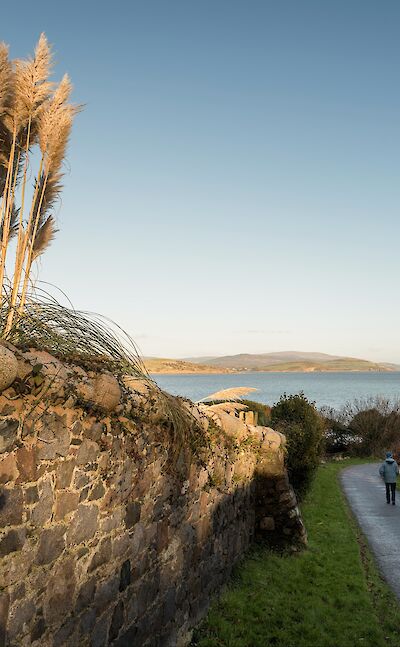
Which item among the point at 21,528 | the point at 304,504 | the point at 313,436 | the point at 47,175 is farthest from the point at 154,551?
the point at 313,436

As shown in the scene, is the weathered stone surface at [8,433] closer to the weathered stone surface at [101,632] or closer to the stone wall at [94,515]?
the stone wall at [94,515]

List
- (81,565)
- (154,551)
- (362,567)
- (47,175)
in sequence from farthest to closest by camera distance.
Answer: (362,567) < (154,551) < (47,175) < (81,565)

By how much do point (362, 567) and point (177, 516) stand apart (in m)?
5.73

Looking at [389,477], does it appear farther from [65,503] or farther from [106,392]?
[65,503]

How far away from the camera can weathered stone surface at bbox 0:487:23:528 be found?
12.2 ft

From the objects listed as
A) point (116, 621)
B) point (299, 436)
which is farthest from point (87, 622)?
point (299, 436)

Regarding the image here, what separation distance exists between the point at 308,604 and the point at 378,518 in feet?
24.4

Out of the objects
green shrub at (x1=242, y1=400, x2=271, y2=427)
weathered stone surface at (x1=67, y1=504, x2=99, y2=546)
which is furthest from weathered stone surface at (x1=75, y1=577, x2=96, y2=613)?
green shrub at (x1=242, y1=400, x2=271, y2=427)

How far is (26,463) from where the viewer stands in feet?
12.9

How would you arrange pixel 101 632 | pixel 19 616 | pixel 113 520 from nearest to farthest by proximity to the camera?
pixel 19 616
pixel 101 632
pixel 113 520

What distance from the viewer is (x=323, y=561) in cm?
1072

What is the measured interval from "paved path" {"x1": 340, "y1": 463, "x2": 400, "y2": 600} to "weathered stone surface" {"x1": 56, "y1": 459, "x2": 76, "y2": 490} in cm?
717

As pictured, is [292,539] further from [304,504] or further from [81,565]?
[81,565]

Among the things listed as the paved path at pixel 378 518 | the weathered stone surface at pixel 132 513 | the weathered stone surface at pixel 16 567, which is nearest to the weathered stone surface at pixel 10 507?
the weathered stone surface at pixel 16 567
